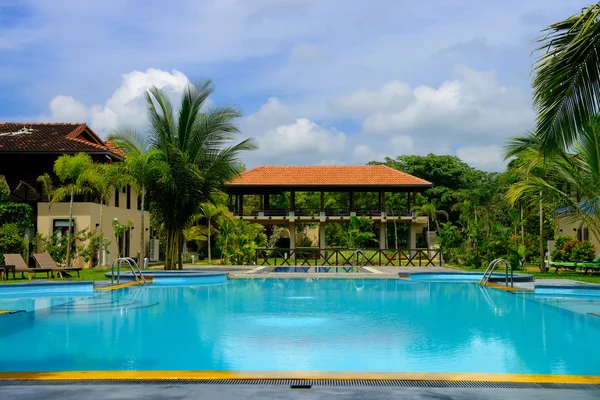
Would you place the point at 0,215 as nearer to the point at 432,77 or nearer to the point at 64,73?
the point at 64,73

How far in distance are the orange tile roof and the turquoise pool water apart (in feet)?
73.6

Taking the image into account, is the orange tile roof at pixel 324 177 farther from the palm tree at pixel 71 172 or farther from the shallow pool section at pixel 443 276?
the shallow pool section at pixel 443 276

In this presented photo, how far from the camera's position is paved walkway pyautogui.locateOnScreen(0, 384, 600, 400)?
4363 millimetres

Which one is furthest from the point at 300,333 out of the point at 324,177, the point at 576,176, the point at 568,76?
the point at 324,177

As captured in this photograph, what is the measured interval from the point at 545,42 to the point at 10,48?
40.7ft


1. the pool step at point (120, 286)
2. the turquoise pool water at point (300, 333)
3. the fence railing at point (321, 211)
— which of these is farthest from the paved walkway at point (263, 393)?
the fence railing at point (321, 211)

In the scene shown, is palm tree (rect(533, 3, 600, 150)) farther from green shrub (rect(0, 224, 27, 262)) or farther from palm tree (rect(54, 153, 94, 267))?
green shrub (rect(0, 224, 27, 262))

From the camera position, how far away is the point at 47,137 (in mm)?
24469

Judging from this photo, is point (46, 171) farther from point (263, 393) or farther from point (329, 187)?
point (263, 393)

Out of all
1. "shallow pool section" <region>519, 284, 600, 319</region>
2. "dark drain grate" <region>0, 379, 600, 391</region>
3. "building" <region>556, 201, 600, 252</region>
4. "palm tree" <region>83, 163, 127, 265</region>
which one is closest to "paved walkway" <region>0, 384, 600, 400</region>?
"dark drain grate" <region>0, 379, 600, 391</region>

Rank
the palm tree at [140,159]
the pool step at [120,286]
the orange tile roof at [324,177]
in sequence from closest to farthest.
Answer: the pool step at [120,286] < the palm tree at [140,159] < the orange tile roof at [324,177]

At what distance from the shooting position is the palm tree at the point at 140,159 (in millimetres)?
18578

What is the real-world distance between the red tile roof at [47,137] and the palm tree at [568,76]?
18.6 metres

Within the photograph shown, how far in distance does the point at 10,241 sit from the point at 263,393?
54.2 feet
